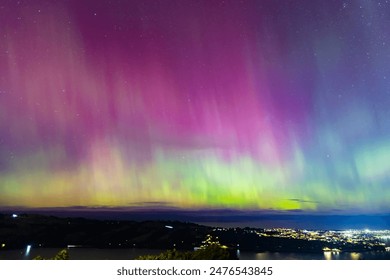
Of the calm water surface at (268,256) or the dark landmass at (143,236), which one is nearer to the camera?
the calm water surface at (268,256)

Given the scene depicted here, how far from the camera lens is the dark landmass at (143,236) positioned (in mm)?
6766

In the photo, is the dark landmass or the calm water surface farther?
the dark landmass

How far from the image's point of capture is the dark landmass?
6.77m

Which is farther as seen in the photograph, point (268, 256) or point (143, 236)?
point (143, 236)

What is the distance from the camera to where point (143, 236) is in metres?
8.10

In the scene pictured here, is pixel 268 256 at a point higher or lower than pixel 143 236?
lower

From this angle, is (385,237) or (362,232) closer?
(385,237)
